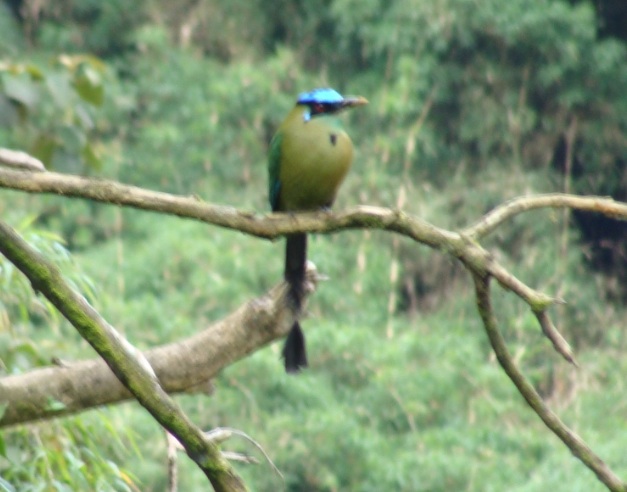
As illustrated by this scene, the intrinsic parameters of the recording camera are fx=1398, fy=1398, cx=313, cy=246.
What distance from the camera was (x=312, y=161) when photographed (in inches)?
118

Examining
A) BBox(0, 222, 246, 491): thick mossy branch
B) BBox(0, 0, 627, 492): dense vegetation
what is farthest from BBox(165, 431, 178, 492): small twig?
BBox(0, 0, 627, 492): dense vegetation

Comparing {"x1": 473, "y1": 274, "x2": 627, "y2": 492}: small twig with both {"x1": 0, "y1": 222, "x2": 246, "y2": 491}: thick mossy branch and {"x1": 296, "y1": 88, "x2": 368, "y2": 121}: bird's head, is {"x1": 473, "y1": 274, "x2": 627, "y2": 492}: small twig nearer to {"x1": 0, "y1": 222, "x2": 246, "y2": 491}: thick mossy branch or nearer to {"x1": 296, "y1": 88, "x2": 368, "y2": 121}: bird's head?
{"x1": 0, "y1": 222, "x2": 246, "y2": 491}: thick mossy branch

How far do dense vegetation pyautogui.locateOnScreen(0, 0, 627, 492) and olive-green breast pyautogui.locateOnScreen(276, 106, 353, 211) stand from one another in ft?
4.41

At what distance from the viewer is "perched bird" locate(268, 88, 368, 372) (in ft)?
9.70

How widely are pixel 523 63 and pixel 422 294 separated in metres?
A: 1.75

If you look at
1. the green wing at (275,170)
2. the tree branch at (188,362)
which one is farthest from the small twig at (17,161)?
the green wing at (275,170)

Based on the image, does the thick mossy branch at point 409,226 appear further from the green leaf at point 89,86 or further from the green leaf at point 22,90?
the green leaf at point 89,86

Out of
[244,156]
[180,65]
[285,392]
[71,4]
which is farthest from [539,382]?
[71,4]

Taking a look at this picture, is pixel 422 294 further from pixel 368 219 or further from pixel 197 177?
pixel 368 219

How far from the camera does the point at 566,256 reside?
28.4 feet

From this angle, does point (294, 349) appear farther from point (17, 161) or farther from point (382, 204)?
point (382, 204)

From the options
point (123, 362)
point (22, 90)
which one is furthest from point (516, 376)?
point (22, 90)

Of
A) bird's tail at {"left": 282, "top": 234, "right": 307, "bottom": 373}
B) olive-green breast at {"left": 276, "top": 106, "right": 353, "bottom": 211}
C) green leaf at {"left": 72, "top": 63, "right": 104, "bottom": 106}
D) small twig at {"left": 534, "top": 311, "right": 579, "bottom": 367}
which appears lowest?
bird's tail at {"left": 282, "top": 234, "right": 307, "bottom": 373}

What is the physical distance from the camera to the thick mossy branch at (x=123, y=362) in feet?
5.95
